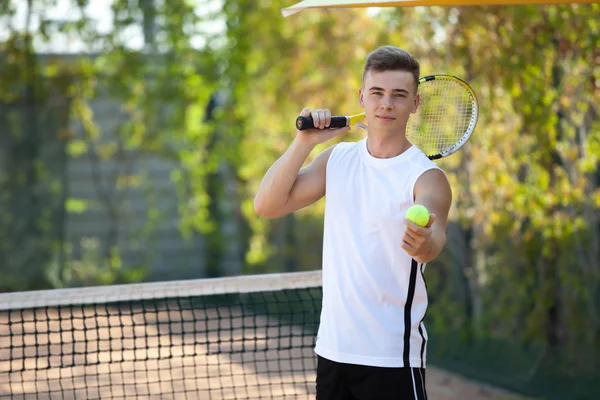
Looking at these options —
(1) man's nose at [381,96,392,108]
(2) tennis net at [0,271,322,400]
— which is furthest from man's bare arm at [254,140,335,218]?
(2) tennis net at [0,271,322,400]

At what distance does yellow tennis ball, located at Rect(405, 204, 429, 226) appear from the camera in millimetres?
2299

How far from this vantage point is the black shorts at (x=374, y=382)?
8.50 feet

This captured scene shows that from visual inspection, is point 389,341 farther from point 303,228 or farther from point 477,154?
point 303,228

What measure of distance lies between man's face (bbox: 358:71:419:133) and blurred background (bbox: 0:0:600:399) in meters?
3.71

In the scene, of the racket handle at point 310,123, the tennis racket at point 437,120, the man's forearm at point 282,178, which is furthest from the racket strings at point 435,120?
the man's forearm at point 282,178

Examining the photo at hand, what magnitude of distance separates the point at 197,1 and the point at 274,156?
72.9 inches

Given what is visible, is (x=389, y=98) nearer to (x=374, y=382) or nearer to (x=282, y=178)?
(x=282, y=178)

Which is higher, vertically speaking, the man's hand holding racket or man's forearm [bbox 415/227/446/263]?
the man's hand holding racket

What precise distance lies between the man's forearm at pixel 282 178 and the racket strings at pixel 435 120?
522 millimetres

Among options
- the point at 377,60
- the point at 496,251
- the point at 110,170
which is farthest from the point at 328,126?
the point at 110,170

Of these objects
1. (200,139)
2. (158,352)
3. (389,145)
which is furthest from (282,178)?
(200,139)

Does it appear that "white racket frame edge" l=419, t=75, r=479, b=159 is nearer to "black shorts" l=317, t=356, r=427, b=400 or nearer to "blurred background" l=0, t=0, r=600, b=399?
"black shorts" l=317, t=356, r=427, b=400

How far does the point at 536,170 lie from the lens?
19.5 feet

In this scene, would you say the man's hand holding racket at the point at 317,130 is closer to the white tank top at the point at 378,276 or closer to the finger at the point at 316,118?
the finger at the point at 316,118
